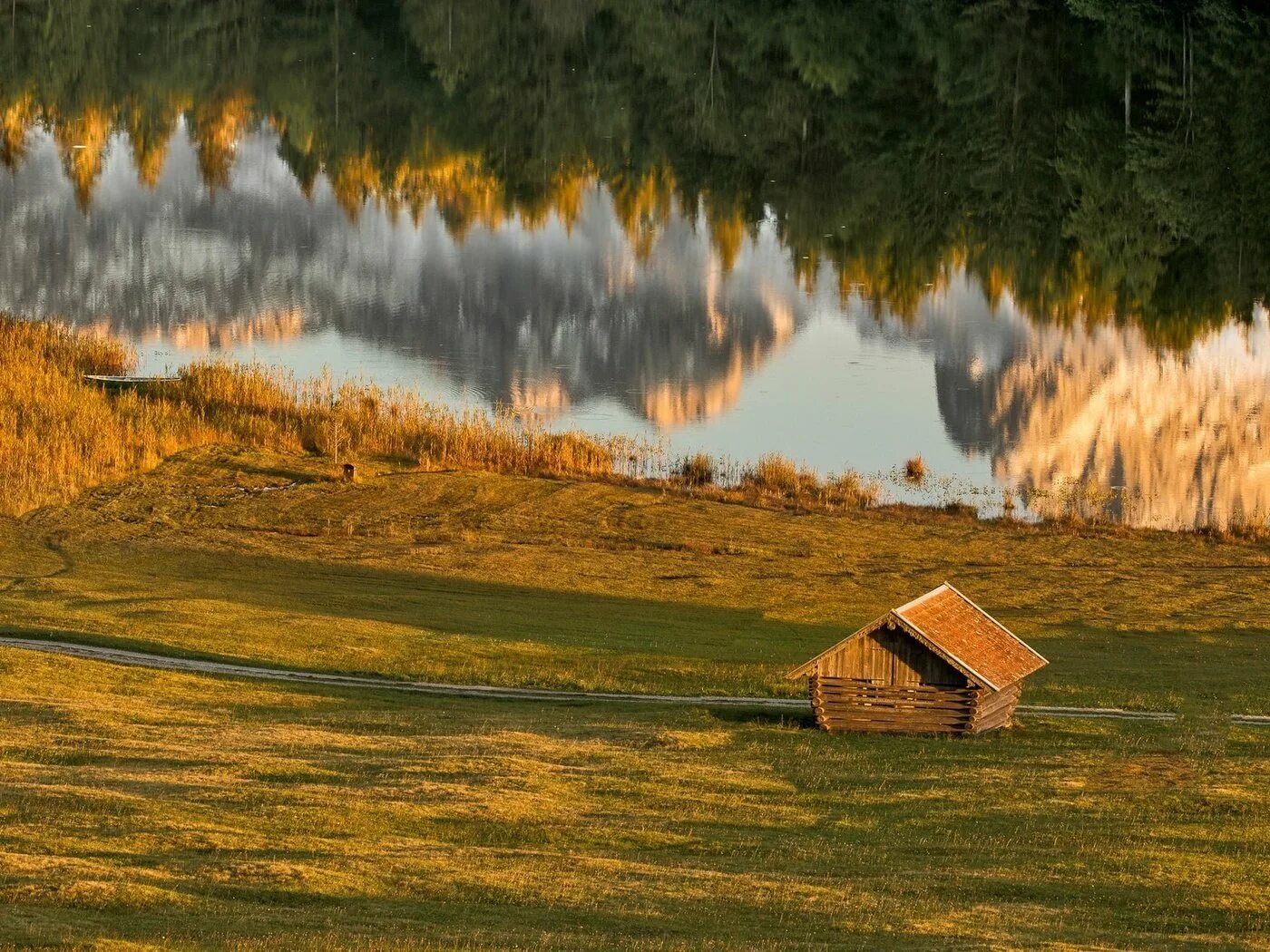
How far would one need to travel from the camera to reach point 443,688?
41.5 meters

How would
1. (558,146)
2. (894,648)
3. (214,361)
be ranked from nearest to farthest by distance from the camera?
1. (894,648)
2. (214,361)
3. (558,146)

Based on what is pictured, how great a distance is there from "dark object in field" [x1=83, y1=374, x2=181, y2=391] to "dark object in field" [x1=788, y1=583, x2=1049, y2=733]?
38.2 m

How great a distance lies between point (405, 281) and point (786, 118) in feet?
73.5

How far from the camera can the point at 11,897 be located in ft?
71.9

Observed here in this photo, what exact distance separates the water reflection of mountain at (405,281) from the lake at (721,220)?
279mm

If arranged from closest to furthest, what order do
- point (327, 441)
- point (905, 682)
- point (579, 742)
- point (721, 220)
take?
point (579, 742) → point (905, 682) → point (327, 441) → point (721, 220)

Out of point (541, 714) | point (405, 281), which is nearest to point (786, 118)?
point (405, 281)

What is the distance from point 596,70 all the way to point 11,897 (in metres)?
104

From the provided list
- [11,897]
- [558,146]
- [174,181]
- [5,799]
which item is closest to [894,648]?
[5,799]

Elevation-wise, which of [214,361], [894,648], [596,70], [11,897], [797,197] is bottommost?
[11,897]

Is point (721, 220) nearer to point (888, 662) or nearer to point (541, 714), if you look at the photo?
point (888, 662)

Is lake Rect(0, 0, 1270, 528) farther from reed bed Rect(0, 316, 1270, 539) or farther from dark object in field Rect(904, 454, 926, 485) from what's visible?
reed bed Rect(0, 316, 1270, 539)

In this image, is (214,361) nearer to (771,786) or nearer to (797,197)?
(797,197)

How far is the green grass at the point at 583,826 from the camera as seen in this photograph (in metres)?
22.5
